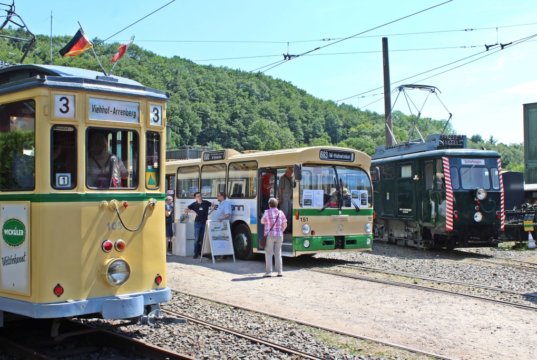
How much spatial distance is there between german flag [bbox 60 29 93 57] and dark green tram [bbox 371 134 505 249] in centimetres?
849

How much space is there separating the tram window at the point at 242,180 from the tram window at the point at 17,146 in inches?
346

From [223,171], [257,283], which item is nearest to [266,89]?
[223,171]

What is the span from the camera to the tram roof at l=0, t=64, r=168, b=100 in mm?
6609

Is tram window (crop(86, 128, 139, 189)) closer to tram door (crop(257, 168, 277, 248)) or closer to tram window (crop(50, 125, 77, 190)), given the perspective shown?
tram window (crop(50, 125, 77, 190))

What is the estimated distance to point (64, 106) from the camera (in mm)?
6621

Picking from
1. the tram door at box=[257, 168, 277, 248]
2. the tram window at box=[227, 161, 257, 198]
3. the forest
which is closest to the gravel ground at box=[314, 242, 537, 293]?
the tram door at box=[257, 168, 277, 248]

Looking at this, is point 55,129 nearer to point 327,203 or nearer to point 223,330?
point 223,330

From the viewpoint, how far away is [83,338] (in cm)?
762

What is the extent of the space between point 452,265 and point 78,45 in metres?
10.3

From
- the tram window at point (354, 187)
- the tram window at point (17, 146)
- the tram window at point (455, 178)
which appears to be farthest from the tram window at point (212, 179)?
the tram window at point (17, 146)

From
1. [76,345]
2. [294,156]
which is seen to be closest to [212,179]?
[294,156]

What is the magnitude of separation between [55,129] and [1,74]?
154 cm

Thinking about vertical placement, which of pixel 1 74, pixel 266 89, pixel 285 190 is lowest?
pixel 285 190

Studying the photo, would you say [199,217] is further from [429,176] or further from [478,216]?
[478,216]
